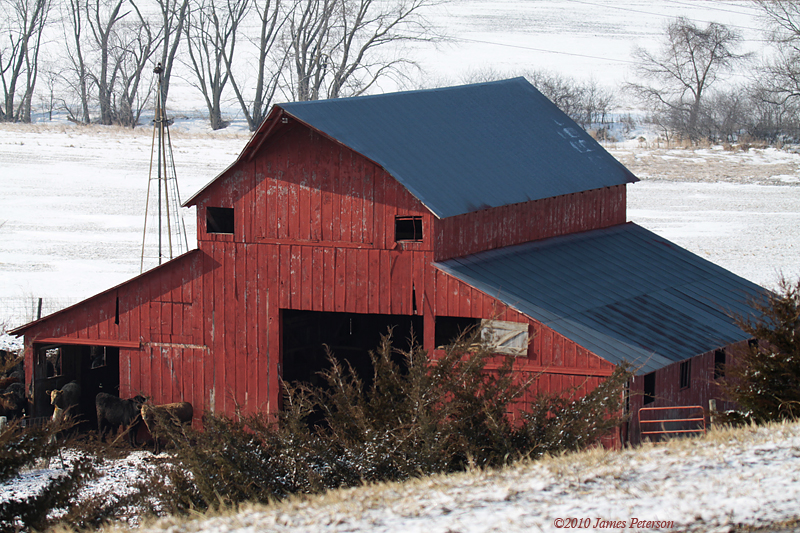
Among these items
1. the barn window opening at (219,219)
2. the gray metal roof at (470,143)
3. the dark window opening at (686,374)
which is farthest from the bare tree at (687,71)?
the barn window opening at (219,219)

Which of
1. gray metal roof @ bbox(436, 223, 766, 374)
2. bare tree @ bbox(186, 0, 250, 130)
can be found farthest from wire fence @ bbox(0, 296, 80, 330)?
bare tree @ bbox(186, 0, 250, 130)

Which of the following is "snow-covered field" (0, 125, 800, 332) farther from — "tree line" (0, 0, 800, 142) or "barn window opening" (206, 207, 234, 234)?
"barn window opening" (206, 207, 234, 234)

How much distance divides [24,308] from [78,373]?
22.4 feet

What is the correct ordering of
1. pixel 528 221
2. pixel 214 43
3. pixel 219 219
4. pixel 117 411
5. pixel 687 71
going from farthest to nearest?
pixel 687 71
pixel 214 43
pixel 528 221
pixel 219 219
pixel 117 411

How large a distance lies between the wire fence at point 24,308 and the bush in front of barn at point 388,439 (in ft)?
51.6

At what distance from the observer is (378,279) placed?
18.6 m

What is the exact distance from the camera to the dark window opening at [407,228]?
18.8 meters

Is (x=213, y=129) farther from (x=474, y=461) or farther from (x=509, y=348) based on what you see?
(x=474, y=461)

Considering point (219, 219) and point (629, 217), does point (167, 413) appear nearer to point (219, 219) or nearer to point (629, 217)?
point (219, 219)

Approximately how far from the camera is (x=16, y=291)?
Result: 102 feet

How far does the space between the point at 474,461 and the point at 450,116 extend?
1309 cm

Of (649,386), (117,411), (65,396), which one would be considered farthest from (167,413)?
(649,386)

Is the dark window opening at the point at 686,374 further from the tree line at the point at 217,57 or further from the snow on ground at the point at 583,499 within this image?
the tree line at the point at 217,57

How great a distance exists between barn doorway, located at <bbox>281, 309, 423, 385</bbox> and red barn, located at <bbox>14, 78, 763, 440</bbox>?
0.38ft
